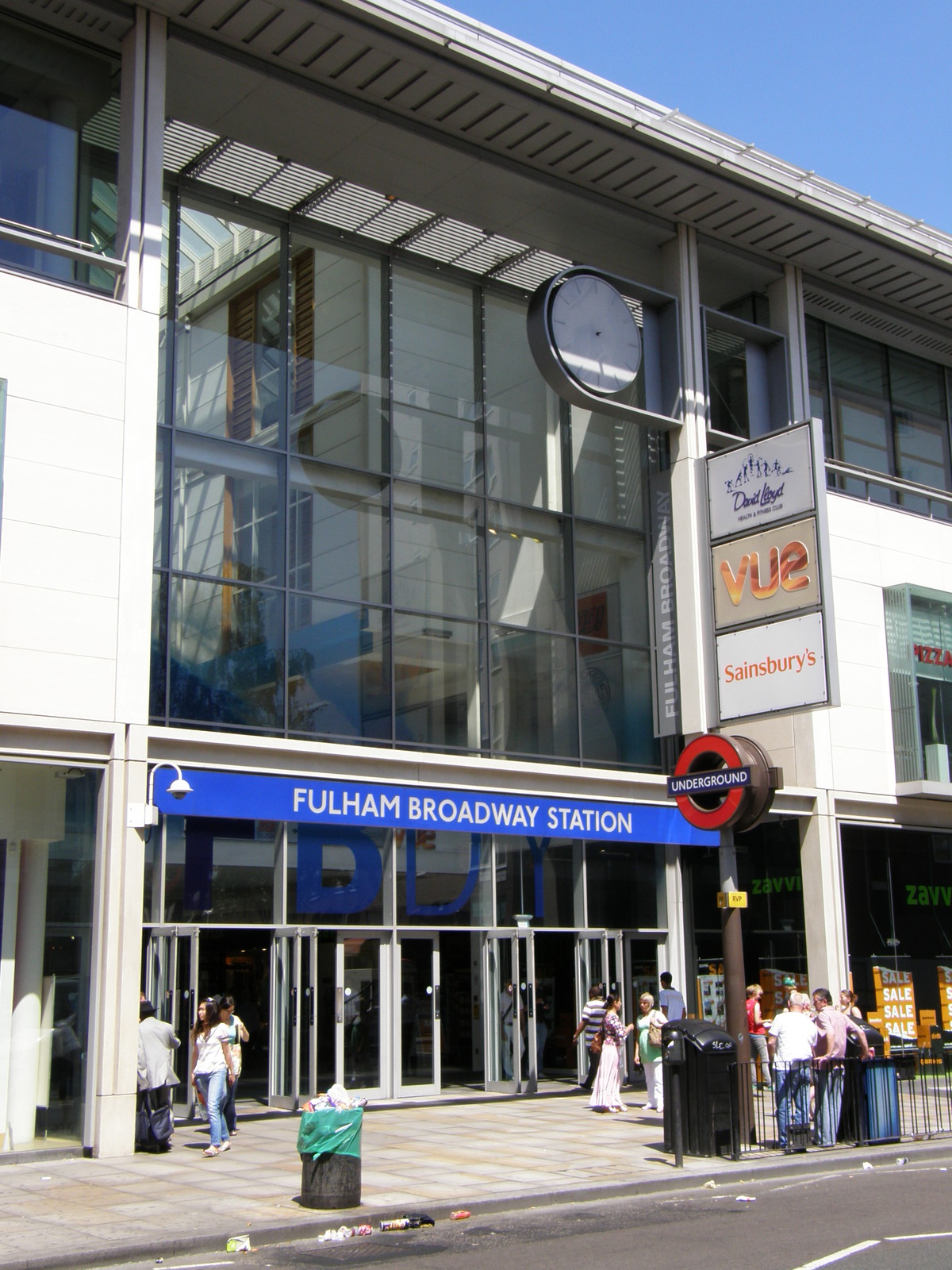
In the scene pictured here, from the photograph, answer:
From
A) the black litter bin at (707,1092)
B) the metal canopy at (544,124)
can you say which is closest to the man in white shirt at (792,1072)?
the black litter bin at (707,1092)

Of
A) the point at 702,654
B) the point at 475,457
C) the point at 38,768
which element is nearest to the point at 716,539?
the point at 702,654

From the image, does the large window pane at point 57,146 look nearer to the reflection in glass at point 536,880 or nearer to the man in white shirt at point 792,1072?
the reflection in glass at point 536,880

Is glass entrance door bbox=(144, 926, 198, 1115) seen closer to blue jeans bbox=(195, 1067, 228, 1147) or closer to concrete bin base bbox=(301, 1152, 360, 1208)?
blue jeans bbox=(195, 1067, 228, 1147)

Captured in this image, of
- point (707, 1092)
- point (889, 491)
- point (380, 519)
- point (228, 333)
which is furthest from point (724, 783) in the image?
point (889, 491)

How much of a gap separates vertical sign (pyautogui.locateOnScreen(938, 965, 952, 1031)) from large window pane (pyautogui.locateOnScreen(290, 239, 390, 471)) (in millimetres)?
14308

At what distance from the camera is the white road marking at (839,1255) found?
7.90 meters

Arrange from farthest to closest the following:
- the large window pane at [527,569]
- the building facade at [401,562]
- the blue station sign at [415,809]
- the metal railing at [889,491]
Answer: the metal railing at [889,491] → the large window pane at [527,569] → the blue station sign at [415,809] → the building facade at [401,562]

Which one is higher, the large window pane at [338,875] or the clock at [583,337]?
the clock at [583,337]

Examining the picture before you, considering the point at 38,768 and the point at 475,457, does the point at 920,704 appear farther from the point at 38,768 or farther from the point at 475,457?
the point at 38,768

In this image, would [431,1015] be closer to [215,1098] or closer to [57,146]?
[215,1098]

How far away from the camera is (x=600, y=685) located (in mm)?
22156

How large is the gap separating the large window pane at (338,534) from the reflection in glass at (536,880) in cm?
455

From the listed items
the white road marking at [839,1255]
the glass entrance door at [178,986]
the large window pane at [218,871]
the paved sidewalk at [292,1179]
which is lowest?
the paved sidewalk at [292,1179]

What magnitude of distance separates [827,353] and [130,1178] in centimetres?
2003
